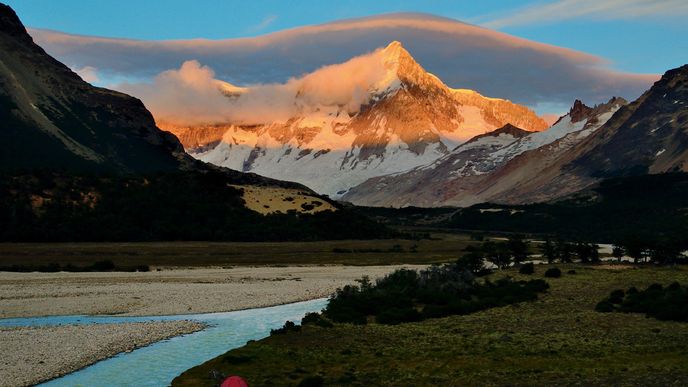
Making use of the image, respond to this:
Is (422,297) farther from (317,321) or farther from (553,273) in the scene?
(553,273)

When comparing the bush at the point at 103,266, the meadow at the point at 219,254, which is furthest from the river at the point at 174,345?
the meadow at the point at 219,254

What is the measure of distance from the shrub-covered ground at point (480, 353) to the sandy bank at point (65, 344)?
6.83m

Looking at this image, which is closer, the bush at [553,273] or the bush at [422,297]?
the bush at [422,297]

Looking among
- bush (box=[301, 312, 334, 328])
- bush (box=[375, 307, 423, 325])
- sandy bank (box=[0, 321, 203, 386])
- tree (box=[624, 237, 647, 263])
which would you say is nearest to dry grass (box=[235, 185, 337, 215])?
tree (box=[624, 237, 647, 263])

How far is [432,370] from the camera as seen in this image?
3944 cm

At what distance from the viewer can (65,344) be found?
162 ft

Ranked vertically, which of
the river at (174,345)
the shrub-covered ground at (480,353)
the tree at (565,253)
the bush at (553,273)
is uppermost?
the tree at (565,253)

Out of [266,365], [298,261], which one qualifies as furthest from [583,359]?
[298,261]

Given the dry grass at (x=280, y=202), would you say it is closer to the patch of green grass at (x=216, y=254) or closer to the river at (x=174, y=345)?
the patch of green grass at (x=216, y=254)

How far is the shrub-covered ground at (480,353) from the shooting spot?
123 ft

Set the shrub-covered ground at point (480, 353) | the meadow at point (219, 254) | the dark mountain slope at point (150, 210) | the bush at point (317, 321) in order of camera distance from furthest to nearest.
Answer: the dark mountain slope at point (150, 210) → the meadow at point (219, 254) → the bush at point (317, 321) → the shrub-covered ground at point (480, 353)

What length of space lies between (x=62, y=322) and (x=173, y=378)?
22.1 meters

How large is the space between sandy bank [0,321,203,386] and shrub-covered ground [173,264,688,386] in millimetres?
6834

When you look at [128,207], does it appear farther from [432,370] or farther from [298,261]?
[432,370]
